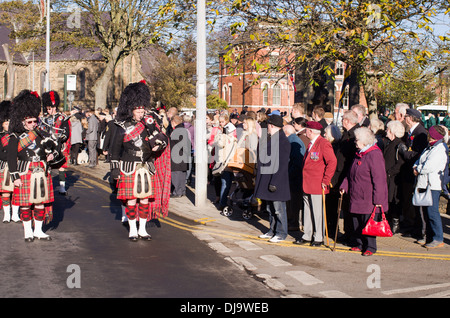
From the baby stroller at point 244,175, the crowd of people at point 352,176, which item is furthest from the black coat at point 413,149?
the baby stroller at point 244,175

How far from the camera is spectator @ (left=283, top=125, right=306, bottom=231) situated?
10.3 m

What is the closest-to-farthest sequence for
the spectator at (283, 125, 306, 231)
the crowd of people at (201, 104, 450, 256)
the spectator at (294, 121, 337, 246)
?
1. the crowd of people at (201, 104, 450, 256)
2. the spectator at (294, 121, 337, 246)
3. the spectator at (283, 125, 306, 231)

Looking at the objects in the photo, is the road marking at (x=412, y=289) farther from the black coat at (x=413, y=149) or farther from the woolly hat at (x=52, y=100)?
the woolly hat at (x=52, y=100)

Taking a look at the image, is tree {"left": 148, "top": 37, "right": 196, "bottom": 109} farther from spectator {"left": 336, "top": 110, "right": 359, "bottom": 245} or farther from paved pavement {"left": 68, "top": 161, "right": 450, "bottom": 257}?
spectator {"left": 336, "top": 110, "right": 359, "bottom": 245}

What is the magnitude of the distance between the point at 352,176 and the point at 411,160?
1645mm

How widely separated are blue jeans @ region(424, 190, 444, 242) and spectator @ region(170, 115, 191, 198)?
6119mm

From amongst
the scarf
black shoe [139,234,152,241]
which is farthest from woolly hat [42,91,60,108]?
black shoe [139,234,152,241]

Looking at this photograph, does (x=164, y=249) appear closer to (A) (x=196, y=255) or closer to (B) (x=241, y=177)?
(A) (x=196, y=255)

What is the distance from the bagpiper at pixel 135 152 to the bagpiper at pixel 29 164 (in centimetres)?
107

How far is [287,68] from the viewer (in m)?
16.8

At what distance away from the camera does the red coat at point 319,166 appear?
9062 millimetres

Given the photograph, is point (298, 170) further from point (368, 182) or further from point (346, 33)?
point (346, 33)
